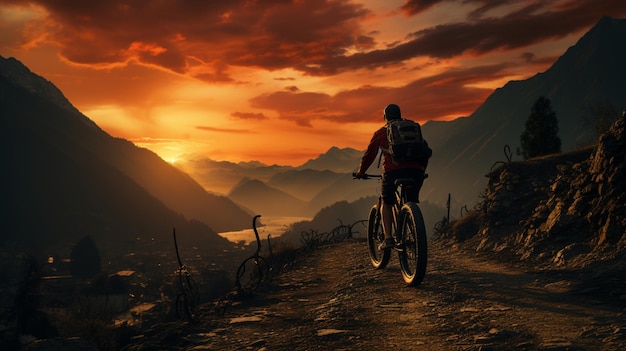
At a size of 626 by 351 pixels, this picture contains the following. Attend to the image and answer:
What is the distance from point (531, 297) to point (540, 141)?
5194 cm

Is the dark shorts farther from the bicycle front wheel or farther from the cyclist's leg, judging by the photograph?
the bicycle front wheel

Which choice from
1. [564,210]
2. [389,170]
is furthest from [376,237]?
[564,210]

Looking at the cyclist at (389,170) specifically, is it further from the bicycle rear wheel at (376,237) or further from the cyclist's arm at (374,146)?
the bicycle rear wheel at (376,237)

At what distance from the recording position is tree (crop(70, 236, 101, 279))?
172250 millimetres

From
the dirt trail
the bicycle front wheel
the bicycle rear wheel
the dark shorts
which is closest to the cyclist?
the dark shorts

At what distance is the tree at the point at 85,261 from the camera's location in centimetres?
17225

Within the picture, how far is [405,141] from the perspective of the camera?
8352mm

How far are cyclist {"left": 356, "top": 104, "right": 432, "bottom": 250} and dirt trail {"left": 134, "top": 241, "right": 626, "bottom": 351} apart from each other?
1.20 metres

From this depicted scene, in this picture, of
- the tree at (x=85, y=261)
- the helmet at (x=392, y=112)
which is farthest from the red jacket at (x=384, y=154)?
the tree at (x=85, y=261)

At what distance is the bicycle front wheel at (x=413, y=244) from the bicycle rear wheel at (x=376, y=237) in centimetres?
127

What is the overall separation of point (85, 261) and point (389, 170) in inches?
7294

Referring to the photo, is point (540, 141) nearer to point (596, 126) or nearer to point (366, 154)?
point (596, 126)

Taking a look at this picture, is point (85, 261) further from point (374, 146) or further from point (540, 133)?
point (374, 146)

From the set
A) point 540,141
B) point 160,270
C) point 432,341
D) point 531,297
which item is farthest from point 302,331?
point 160,270
